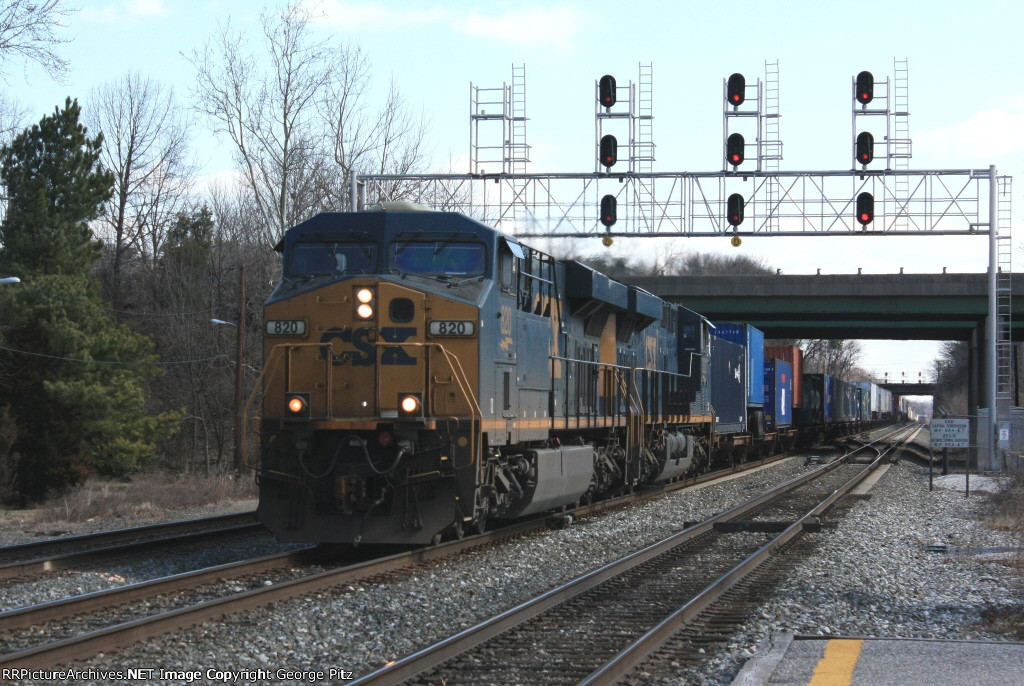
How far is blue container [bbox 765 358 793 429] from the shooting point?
33531 mm

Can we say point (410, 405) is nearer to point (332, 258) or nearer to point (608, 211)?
point (332, 258)

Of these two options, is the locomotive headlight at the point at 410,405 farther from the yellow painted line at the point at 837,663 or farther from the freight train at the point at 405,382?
the yellow painted line at the point at 837,663

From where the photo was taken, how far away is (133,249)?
53969 millimetres

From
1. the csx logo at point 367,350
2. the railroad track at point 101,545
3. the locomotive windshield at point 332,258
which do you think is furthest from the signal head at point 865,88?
the railroad track at point 101,545

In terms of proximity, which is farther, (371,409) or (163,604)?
(371,409)

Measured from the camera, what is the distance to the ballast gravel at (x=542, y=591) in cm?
661

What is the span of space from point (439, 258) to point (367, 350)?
136cm

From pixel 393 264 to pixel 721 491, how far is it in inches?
467

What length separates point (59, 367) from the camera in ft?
117

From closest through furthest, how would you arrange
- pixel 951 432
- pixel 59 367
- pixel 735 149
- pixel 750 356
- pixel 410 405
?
pixel 410 405, pixel 735 149, pixel 951 432, pixel 750 356, pixel 59 367

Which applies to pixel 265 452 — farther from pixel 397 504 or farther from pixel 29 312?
pixel 29 312

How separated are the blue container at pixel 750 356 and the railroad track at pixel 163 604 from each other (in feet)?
65.8

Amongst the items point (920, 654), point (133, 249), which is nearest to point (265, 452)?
point (920, 654)

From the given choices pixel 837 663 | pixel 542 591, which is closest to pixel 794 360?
pixel 542 591
